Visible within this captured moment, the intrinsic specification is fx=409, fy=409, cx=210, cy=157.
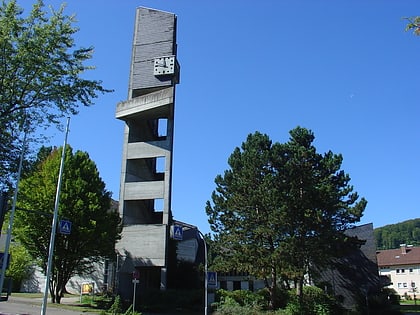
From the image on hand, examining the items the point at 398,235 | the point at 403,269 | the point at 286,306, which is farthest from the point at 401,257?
the point at 398,235

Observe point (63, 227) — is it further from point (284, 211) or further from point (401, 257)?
point (401, 257)

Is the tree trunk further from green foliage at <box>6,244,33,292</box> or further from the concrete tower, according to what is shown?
green foliage at <box>6,244,33,292</box>

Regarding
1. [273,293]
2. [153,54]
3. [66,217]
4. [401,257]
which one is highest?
[153,54]

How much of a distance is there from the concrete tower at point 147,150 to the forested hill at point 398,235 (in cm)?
9718

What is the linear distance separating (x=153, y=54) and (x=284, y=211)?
2567cm

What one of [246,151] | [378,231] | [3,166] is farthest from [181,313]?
[378,231]

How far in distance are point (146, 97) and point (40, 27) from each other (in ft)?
85.5

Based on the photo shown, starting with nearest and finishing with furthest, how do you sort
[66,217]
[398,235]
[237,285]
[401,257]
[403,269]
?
1. [66,217]
2. [237,285]
3. [403,269]
4. [401,257]
5. [398,235]

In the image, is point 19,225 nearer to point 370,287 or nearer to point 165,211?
point 165,211

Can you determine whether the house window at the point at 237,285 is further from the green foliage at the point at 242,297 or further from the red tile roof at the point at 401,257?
the red tile roof at the point at 401,257

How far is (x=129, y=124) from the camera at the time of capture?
44781mm

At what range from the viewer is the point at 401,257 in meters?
75.3

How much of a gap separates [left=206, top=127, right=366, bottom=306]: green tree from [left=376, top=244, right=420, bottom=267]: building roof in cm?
4965

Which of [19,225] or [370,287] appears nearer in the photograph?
[19,225]
